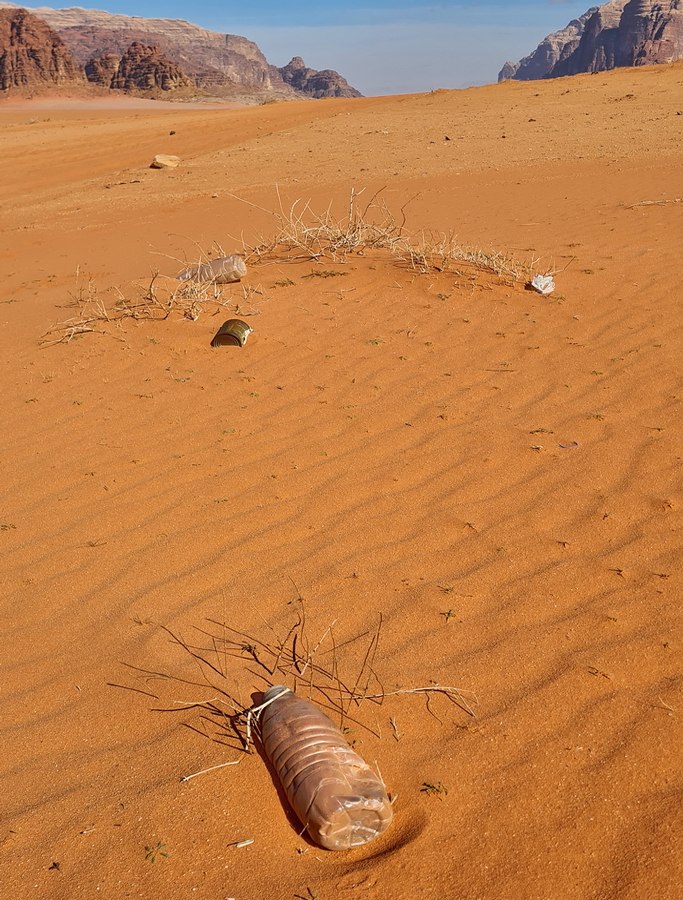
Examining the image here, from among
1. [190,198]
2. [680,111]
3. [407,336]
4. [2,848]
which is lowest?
[2,848]

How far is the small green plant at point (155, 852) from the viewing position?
5.53ft

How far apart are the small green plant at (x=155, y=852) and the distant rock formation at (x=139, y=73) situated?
6072cm

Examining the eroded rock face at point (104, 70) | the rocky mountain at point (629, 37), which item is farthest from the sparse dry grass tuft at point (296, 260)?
the rocky mountain at point (629, 37)

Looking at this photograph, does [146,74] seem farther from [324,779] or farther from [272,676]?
[324,779]

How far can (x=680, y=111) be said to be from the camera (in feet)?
49.9

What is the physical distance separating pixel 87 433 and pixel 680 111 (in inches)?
601

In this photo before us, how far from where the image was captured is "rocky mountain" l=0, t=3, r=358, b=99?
96.7 metres

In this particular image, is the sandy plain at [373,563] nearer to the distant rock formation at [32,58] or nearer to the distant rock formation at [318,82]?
the distant rock formation at [32,58]

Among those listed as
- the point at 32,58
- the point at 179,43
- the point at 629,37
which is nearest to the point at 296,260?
the point at 32,58

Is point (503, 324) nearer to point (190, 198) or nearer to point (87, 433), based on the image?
point (87, 433)

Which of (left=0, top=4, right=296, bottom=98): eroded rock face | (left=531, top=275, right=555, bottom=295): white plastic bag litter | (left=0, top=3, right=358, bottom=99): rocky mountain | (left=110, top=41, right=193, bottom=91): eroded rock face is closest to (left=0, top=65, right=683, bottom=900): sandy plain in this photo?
(left=531, top=275, right=555, bottom=295): white plastic bag litter

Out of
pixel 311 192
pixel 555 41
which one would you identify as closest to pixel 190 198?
pixel 311 192

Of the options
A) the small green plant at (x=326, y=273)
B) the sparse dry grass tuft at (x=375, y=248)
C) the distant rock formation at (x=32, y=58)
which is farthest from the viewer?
the distant rock formation at (x=32, y=58)

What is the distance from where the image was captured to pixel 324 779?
170 cm
